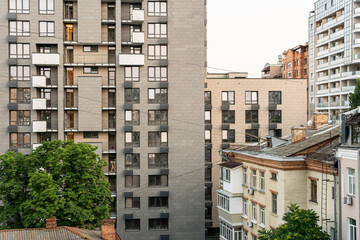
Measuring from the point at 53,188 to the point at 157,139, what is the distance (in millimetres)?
17605

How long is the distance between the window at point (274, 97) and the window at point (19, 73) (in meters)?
30.4

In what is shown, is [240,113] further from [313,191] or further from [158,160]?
[313,191]

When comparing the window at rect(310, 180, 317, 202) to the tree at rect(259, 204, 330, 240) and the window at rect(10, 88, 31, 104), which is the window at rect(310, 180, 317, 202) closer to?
the tree at rect(259, 204, 330, 240)

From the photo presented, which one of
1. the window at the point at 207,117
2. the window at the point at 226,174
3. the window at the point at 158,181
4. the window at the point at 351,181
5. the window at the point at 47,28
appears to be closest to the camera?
the window at the point at 351,181

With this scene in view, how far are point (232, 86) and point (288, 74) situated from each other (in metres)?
59.8

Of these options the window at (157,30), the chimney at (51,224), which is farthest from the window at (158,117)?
the chimney at (51,224)

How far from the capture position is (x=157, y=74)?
54219 millimetres

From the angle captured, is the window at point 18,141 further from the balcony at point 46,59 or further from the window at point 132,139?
Answer: the window at point 132,139

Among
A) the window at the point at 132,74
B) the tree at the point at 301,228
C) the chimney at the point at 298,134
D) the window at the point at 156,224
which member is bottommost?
the window at the point at 156,224

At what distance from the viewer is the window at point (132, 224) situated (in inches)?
2112

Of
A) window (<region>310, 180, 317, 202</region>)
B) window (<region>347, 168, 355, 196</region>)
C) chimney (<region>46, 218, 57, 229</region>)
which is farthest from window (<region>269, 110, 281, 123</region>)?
chimney (<region>46, 218, 57, 229</region>)

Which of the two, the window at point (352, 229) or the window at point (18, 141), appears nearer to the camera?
the window at point (352, 229)

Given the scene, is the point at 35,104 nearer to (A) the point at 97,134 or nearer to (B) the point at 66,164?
(A) the point at 97,134

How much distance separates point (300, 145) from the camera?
35562 mm
